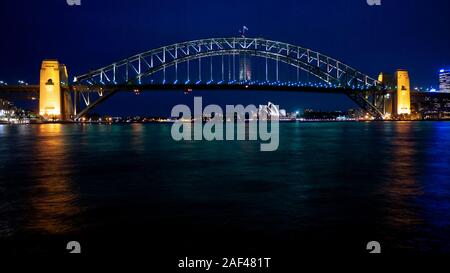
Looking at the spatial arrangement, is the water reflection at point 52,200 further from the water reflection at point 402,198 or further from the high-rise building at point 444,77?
→ the high-rise building at point 444,77

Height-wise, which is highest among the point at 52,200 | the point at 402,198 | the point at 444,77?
the point at 444,77

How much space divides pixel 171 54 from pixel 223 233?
242 ft

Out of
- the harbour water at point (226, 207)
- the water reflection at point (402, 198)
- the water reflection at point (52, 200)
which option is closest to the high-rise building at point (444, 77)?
the water reflection at point (402, 198)

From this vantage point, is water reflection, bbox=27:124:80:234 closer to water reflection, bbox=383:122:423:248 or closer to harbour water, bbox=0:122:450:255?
harbour water, bbox=0:122:450:255

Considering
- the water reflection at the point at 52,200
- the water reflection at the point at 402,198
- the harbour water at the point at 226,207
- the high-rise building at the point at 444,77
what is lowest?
the water reflection at the point at 402,198

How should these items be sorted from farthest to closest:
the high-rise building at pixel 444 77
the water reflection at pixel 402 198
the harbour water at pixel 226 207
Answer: the high-rise building at pixel 444 77, the water reflection at pixel 402 198, the harbour water at pixel 226 207

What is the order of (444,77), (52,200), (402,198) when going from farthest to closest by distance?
(444,77)
(402,198)
(52,200)

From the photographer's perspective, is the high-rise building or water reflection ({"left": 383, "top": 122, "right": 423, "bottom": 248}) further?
the high-rise building

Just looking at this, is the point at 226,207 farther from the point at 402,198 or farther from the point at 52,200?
the point at 402,198

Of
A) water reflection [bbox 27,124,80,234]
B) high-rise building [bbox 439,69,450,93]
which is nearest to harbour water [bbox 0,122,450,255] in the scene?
water reflection [bbox 27,124,80,234]

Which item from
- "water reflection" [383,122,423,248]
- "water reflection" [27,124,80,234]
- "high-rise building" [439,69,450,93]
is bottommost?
"water reflection" [383,122,423,248]

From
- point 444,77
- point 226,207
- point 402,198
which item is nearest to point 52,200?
point 226,207

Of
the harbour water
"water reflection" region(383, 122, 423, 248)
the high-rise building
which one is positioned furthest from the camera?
the high-rise building
